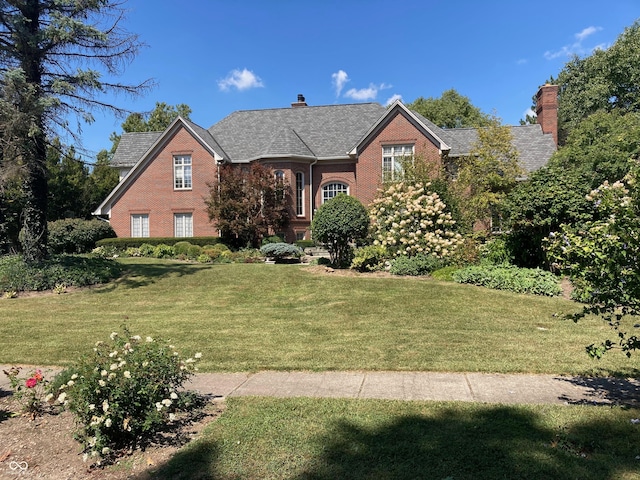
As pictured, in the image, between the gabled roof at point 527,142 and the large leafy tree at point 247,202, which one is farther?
the gabled roof at point 527,142

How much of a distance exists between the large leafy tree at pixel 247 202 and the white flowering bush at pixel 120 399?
19.1m

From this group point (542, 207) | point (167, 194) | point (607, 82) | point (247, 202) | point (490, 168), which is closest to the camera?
point (542, 207)

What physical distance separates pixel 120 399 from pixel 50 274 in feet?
37.4

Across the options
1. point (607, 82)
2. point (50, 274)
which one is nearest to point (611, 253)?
point (50, 274)

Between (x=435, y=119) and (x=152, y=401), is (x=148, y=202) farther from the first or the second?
(x=435, y=119)

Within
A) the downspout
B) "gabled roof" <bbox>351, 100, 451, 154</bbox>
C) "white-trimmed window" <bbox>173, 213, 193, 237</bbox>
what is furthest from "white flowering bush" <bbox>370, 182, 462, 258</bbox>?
"white-trimmed window" <bbox>173, 213, 193, 237</bbox>

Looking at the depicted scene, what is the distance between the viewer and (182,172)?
26.2m

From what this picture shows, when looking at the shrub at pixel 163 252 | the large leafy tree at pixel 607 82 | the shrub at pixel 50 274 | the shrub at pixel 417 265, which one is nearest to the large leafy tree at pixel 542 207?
the shrub at pixel 417 265

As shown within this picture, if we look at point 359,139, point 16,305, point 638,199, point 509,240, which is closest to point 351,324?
point 638,199

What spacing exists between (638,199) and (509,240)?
390 inches

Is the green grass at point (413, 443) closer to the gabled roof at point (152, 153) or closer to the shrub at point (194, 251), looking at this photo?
the shrub at point (194, 251)

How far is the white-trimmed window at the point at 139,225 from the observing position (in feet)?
87.3

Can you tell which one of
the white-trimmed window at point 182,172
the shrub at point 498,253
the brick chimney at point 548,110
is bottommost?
the shrub at point 498,253

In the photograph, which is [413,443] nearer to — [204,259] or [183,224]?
[204,259]
